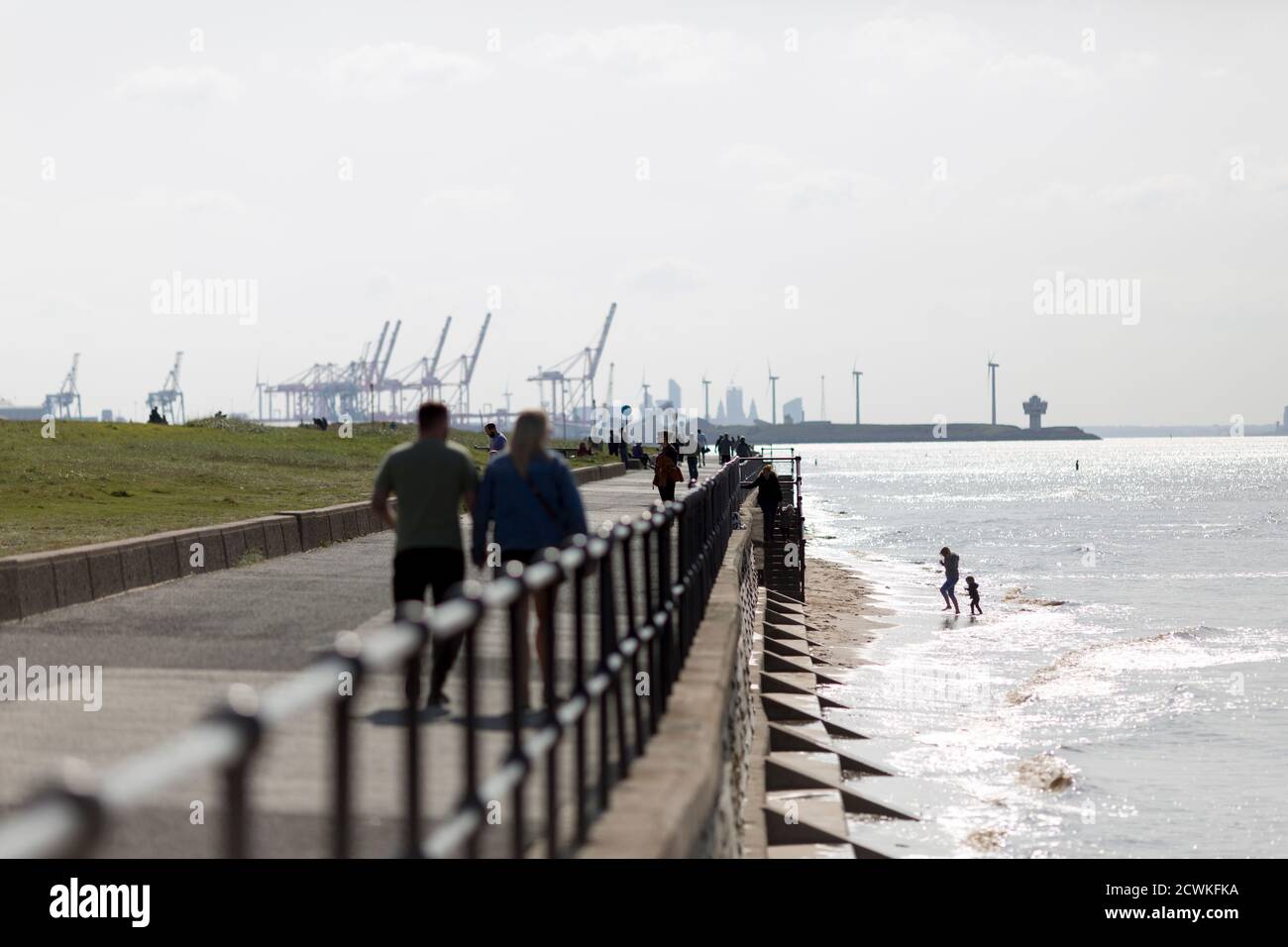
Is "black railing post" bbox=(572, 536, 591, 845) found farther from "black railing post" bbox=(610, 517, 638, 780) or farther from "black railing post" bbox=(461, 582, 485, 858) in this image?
"black railing post" bbox=(461, 582, 485, 858)

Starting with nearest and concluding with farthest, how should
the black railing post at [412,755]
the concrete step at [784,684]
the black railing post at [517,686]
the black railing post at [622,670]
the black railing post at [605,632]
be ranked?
the black railing post at [412,755], the black railing post at [517,686], the black railing post at [605,632], the black railing post at [622,670], the concrete step at [784,684]

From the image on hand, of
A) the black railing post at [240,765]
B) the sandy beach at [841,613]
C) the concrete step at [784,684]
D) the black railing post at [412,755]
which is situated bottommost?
the sandy beach at [841,613]

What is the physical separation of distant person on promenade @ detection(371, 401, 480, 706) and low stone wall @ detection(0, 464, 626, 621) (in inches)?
215

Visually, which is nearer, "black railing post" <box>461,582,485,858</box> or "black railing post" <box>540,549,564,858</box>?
"black railing post" <box>461,582,485,858</box>

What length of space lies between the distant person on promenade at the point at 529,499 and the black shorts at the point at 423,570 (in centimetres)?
17

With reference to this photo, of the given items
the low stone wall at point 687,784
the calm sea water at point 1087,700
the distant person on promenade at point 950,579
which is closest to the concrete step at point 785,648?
the calm sea water at point 1087,700

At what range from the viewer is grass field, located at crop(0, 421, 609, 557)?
2141 centimetres

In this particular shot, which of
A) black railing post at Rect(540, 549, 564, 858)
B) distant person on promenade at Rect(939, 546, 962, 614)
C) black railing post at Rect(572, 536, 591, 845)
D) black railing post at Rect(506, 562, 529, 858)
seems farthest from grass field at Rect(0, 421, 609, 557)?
distant person on promenade at Rect(939, 546, 962, 614)

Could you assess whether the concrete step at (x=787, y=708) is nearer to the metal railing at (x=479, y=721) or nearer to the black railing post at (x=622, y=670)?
the metal railing at (x=479, y=721)

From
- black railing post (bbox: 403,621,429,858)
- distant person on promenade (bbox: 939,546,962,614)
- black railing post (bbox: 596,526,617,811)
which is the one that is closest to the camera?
black railing post (bbox: 403,621,429,858)

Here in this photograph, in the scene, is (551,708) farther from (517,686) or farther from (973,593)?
(973,593)

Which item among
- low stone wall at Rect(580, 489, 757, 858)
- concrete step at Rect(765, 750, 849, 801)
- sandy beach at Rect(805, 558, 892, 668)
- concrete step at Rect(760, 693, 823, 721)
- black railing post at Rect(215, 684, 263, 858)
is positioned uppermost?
black railing post at Rect(215, 684, 263, 858)

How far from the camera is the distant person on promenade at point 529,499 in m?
8.96

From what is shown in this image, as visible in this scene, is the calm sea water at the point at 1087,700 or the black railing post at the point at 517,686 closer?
the black railing post at the point at 517,686
